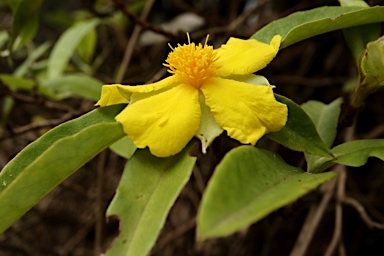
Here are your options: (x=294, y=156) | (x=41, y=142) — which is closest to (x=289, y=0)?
(x=294, y=156)

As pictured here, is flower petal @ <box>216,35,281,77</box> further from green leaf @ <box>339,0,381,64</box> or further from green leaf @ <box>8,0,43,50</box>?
green leaf @ <box>8,0,43,50</box>

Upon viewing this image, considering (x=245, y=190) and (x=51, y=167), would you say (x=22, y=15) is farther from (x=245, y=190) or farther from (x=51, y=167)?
(x=245, y=190)


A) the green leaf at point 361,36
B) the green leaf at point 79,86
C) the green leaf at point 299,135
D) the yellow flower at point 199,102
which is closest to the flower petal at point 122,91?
the yellow flower at point 199,102

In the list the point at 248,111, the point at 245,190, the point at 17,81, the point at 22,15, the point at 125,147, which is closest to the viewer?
the point at 245,190

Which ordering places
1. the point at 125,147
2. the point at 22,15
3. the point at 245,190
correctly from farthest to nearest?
1. the point at 22,15
2. the point at 125,147
3. the point at 245,190

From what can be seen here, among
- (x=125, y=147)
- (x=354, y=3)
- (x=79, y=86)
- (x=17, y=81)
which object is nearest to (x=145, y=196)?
(x=125, y=147)

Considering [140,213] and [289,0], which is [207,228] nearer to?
[140,213]

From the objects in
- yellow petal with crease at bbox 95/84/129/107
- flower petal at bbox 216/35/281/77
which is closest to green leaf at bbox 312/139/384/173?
flower petal at bbox 216/35/281/77
